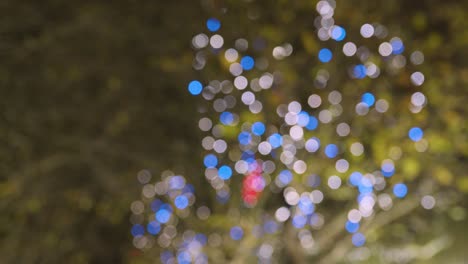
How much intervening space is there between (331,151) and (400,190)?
3.55 feet

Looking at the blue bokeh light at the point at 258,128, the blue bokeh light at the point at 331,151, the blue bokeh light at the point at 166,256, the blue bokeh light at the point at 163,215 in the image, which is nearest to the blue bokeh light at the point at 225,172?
the blue bokeh light at the point at 258,128

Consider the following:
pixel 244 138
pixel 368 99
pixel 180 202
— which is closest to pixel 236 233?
pixel 180 202

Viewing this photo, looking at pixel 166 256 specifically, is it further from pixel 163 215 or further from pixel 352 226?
pixel 352 226

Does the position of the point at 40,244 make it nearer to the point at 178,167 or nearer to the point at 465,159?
the point at 178,167

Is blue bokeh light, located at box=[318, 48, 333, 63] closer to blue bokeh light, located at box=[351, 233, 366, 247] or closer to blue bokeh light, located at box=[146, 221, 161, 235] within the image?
blue bokeh light, located at box=[351, 233, 366, 247]

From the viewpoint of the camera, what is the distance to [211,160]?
809 centimetres

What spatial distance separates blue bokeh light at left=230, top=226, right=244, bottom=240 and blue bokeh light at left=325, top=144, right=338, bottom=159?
3.80ft

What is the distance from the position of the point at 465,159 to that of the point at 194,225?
2.92 m

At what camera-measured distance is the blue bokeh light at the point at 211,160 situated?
26.4 ft

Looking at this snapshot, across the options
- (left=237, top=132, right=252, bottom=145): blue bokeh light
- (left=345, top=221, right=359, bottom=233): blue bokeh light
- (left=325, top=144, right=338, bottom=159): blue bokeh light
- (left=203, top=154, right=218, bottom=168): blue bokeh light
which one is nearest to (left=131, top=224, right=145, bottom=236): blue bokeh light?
(left=203, top=154, right=218, bottom=168): blue bokeh light

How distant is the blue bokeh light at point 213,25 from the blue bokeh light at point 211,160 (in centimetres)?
142

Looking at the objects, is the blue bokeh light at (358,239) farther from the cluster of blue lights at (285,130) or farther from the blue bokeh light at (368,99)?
the blue bokeh light at (368,99)

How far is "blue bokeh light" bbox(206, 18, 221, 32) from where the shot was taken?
7105 mm

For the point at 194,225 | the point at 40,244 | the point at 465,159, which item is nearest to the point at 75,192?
the point at 40,244
